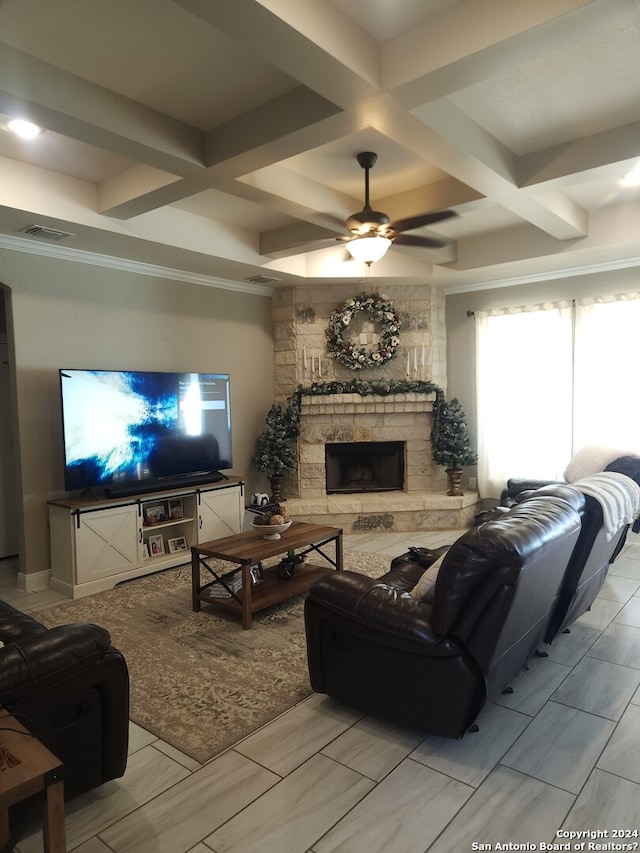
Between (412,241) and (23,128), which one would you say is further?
(412,241)

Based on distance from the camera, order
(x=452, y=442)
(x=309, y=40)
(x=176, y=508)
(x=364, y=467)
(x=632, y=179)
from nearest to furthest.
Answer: (x=309, y=40)
(x=632, y=179)
(x=176, y=508)
(x=452, y=442)
(x=364, y=467)

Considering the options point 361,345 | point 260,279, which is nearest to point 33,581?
point 260,279

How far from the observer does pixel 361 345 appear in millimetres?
6199

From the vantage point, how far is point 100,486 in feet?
15.1

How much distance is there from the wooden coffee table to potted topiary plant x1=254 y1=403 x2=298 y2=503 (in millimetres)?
1714

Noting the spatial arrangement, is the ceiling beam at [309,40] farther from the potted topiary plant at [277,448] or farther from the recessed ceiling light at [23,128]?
the potted topiary plant at [277,448]

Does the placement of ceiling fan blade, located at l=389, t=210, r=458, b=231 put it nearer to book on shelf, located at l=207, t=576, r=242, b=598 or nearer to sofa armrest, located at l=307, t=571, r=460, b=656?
sofa armrest, located at l=307, t=571, r=460, b=656

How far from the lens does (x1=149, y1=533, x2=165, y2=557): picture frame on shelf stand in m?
4.96

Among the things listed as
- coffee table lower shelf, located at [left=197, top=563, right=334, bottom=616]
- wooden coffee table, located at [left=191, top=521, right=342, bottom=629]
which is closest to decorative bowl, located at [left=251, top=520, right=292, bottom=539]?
wooden coffee table, located at [left=191, top=521, right=342, bottom=629]

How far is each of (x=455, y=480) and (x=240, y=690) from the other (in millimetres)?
3873

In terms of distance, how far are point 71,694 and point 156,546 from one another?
311 cm

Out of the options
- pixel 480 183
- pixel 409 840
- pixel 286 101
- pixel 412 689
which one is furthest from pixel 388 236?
pixel 409 840

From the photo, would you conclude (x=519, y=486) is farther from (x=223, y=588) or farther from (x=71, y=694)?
(x=71, y=694)

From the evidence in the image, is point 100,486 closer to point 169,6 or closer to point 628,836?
point 169,6
